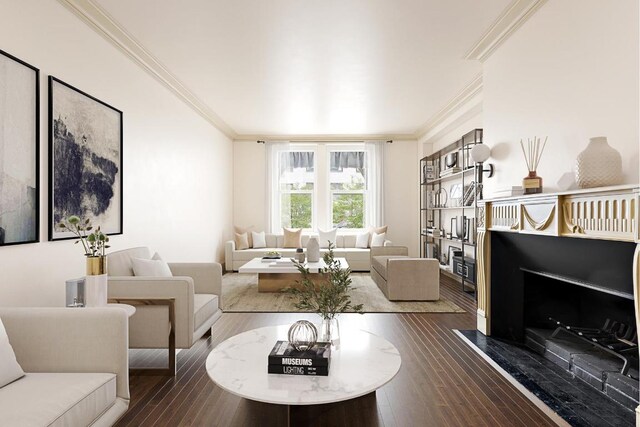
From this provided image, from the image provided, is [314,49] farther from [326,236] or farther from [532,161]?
[326,236]

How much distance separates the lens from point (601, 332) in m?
2.64

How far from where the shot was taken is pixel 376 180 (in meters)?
8.38

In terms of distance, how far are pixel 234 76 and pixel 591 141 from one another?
3824 millimetres

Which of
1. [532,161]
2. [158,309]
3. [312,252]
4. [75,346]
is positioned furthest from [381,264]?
[75,346]

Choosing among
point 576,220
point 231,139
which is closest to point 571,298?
point 576,220

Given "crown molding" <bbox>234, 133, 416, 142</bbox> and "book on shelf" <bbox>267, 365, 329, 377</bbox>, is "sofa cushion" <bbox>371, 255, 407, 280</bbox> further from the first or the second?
"book on shelf" <bbox>267, 365, 329, 377</bbox>

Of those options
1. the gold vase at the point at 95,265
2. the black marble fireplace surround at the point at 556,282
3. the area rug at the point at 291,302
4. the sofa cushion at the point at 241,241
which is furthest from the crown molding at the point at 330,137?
the gold vase at the point at 95,265

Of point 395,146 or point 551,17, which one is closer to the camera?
point 551,17

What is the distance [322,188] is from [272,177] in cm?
112

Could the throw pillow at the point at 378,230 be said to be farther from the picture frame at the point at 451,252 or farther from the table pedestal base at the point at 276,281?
the table pedestal base at the point at 276,281

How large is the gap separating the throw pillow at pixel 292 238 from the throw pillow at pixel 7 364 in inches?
246

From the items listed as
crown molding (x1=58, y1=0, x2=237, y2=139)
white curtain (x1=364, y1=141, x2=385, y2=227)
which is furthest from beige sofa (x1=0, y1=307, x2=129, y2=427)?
white curtain (x1=364, y1=141, x2=385, y2=227)

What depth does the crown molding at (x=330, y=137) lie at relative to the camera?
8.30 meters

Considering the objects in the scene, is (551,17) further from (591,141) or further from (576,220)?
(576,220)
